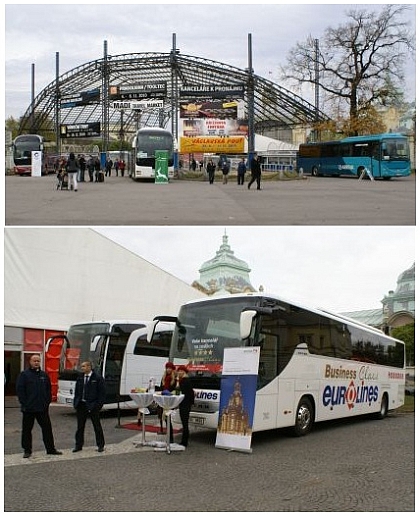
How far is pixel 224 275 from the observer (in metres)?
43.6

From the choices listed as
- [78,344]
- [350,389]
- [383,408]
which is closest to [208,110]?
[78,344]

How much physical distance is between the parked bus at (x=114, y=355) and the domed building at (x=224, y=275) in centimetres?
2250

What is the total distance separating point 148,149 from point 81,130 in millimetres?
25454

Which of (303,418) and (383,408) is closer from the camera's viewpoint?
(303,418)

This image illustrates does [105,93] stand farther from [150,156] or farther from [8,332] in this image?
[8,332]

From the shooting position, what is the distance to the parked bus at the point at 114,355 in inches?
733

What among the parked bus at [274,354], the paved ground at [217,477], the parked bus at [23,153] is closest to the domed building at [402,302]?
the parked bus at [23,153]

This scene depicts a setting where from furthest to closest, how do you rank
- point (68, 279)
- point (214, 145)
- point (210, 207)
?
point (214, 145)
point (68, 279)
point (210, 207)

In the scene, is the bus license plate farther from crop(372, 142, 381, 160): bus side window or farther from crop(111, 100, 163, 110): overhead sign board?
crop(111, 100, 163, 110): overhead sign board

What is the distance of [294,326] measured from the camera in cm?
1338

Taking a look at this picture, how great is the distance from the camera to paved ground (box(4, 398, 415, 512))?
747 centimetres

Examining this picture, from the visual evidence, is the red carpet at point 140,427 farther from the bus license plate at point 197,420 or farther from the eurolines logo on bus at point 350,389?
the eurolines logo on bus at point 350,389

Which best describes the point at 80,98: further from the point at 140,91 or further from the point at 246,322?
the point at 246,322

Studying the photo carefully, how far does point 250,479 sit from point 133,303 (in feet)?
66.1
